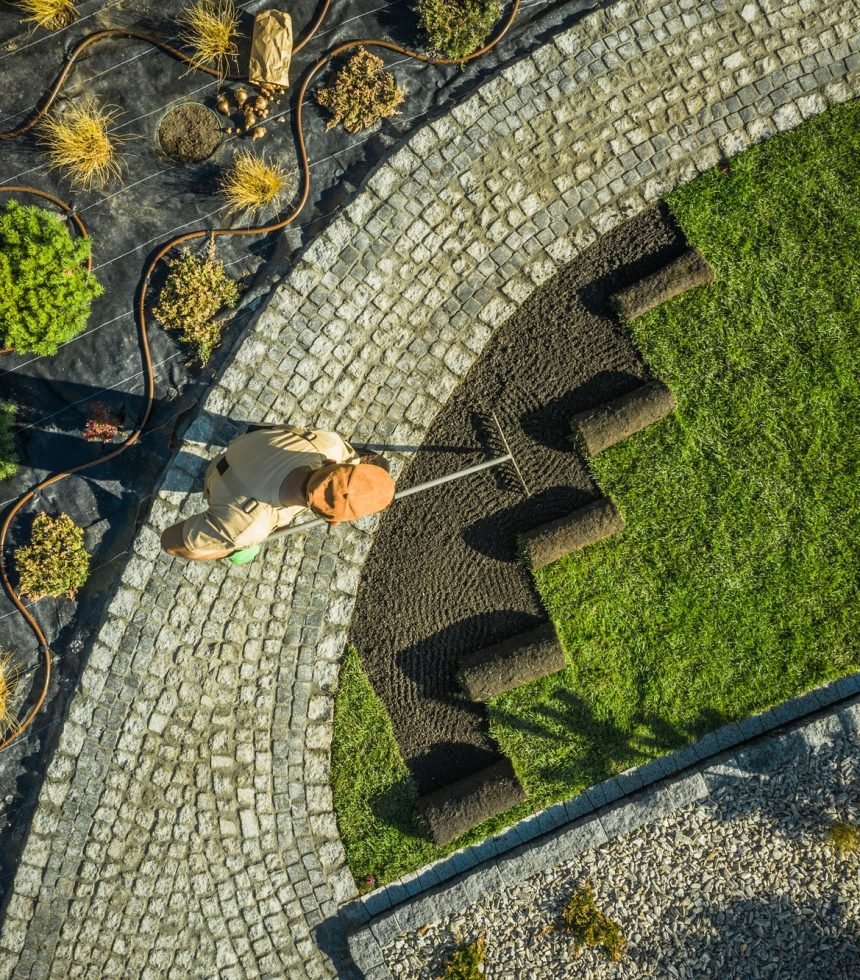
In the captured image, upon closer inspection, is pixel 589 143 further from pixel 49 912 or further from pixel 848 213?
pixel 49 912

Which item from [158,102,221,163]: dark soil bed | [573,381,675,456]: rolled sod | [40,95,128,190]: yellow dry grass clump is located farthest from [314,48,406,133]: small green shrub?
[573,381,675,456]: rolled sod

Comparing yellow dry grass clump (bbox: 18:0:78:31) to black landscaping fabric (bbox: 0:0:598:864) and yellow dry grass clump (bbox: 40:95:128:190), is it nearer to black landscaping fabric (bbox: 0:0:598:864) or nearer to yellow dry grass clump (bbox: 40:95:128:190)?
black landscaping fabric (bbox: 0:0:598:864)

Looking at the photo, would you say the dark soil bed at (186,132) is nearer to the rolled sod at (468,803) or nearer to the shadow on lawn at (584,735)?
the shadow on lawn at (584,735)

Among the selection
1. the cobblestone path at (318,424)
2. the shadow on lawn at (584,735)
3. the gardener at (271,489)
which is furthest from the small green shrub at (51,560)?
the shadow on lawn at (584,735)

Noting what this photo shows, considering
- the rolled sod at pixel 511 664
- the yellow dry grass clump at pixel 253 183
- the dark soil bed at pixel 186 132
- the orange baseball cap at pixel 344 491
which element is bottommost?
the rolled sod at pixel 511 664

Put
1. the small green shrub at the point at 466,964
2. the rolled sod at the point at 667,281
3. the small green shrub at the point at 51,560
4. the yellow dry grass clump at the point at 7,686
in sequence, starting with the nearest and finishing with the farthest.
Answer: the small green shrub at the point at 51,560, the yellow dry grass clump at the point at 7,686, the small green shrub at the point at 466,964, the rolled sod at the point at 667,281

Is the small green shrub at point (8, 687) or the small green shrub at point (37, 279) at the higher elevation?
the small green shrub at point (37, 279)
